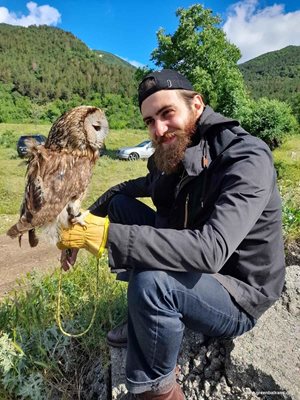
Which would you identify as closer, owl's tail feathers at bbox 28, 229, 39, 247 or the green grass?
owl's tail feathers at bbox 28, 229, 39, 247

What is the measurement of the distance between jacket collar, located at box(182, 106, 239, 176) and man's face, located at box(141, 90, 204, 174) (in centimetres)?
19

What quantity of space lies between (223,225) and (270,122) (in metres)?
19.9

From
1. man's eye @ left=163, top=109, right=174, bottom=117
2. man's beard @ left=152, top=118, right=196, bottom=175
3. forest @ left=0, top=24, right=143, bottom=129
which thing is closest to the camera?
man's beard @ left=152, top=118, right=196, bottom=175

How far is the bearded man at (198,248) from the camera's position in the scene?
1527 mm

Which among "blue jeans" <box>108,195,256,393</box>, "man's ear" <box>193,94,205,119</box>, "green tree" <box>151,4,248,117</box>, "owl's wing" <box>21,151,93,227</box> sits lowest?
"blue jeans" <box>108,195,256,393</box>

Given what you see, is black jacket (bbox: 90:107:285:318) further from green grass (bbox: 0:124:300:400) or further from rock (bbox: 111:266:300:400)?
green grass (bbox: 0:124:300:400)

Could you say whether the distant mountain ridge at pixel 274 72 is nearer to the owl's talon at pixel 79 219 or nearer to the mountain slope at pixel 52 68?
the mountain slope at pixel 52 68

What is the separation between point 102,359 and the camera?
7.69 feet

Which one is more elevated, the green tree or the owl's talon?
the green tree

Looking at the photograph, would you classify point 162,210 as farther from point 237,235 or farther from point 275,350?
point 275,350

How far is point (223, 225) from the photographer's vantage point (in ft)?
4.99

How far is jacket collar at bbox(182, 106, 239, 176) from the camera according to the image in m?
1.87

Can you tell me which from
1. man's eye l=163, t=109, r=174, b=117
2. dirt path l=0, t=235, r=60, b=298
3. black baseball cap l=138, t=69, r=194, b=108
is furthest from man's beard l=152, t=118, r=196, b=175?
dirt path l=0, t=235, r=60, b=298

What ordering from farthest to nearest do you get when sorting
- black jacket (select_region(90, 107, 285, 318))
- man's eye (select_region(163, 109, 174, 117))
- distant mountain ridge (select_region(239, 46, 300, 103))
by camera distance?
distant mountain ridge (select_region(239, 46, 300, 103))
man's eye (select_region(163, 109, 174, 117))
black jacket (select_region(90, 107, 285, 318))
